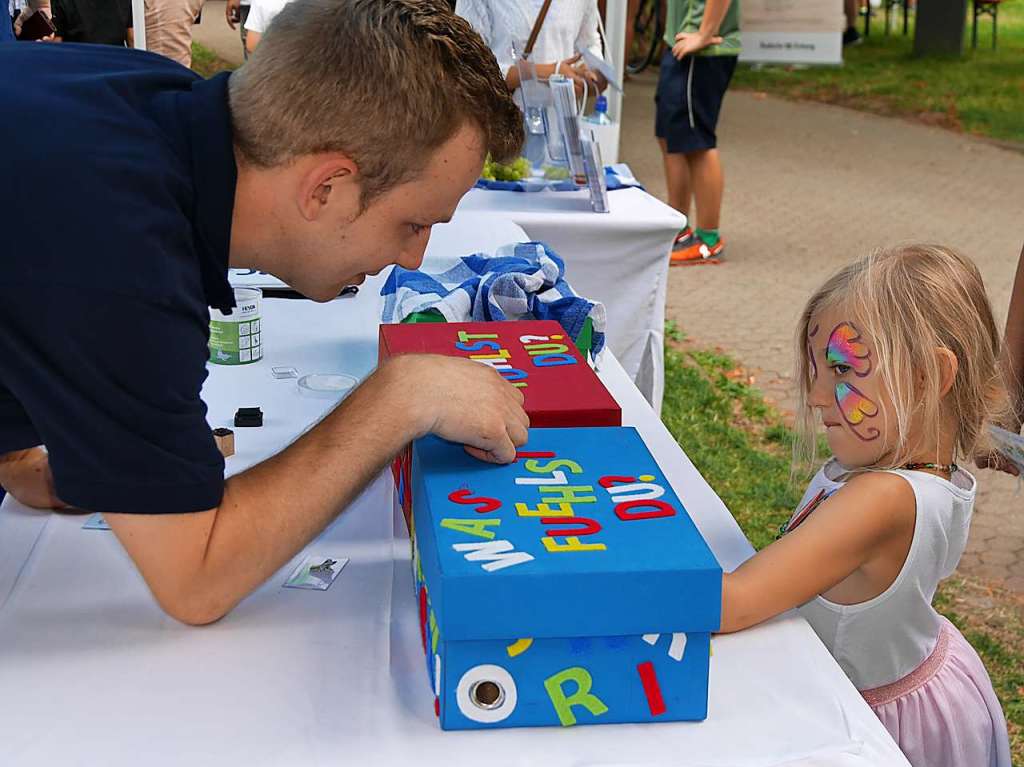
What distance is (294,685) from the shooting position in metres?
1.21

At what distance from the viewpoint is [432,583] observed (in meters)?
1.15

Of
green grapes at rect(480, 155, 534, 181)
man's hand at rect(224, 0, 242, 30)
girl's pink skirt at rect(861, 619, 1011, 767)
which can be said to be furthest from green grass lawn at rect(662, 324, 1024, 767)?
man's hand at rect(224, 0, 242, 30)

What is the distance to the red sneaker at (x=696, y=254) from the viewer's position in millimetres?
6500

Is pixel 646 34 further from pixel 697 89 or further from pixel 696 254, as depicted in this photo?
pixel 697 89

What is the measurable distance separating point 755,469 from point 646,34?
10.1 metres

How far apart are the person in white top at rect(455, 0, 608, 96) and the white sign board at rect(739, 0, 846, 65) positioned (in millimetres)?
1927

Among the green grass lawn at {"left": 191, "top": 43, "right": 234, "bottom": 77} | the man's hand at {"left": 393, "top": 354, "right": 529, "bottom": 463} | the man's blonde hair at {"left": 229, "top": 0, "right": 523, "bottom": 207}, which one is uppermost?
the man's blonde hair at {"left": 229, "top": 0, "right": 523, "bottom": 207}

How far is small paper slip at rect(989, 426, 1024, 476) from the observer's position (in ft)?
5.57

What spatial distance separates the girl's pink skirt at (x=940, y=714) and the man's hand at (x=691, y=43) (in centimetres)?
472

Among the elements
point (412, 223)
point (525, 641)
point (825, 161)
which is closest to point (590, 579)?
point (525, 641)

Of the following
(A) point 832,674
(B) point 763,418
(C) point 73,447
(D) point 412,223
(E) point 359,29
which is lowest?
(B) point 763,418

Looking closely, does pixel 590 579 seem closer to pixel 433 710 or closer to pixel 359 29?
pixel 433 710

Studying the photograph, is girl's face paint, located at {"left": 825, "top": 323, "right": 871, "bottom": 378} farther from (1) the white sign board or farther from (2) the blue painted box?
(1) the white sign board

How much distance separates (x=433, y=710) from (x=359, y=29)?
68 cm
